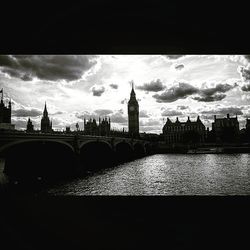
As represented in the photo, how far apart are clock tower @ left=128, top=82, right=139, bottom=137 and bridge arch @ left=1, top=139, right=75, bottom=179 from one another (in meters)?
88.1

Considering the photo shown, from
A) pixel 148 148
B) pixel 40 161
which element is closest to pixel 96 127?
pixel 148 148

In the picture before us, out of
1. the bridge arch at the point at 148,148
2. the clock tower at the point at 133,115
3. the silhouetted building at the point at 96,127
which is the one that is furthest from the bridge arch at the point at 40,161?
the clock tower at the point at 133,115

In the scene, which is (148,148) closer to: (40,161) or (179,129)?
(179,129)

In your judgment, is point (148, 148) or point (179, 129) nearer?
point (148, 148)

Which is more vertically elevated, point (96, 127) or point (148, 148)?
point (96, 127)

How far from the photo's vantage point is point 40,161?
2870 centimetres

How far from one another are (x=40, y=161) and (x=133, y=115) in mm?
107029

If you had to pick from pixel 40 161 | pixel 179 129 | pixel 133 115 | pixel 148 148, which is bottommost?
pixel 148 148

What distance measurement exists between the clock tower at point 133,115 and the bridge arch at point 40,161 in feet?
289

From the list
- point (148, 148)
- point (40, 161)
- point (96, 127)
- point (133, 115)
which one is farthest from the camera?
point (133, 115)

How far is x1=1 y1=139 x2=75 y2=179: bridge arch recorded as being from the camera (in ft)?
88.2

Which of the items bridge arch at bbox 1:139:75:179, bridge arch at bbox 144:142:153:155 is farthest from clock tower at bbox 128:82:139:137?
bridge arch at bbox 1:139:75:179

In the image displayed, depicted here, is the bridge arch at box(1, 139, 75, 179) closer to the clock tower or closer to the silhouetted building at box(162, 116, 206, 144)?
the silhouetted building at box(162, 116, 206, 144)
